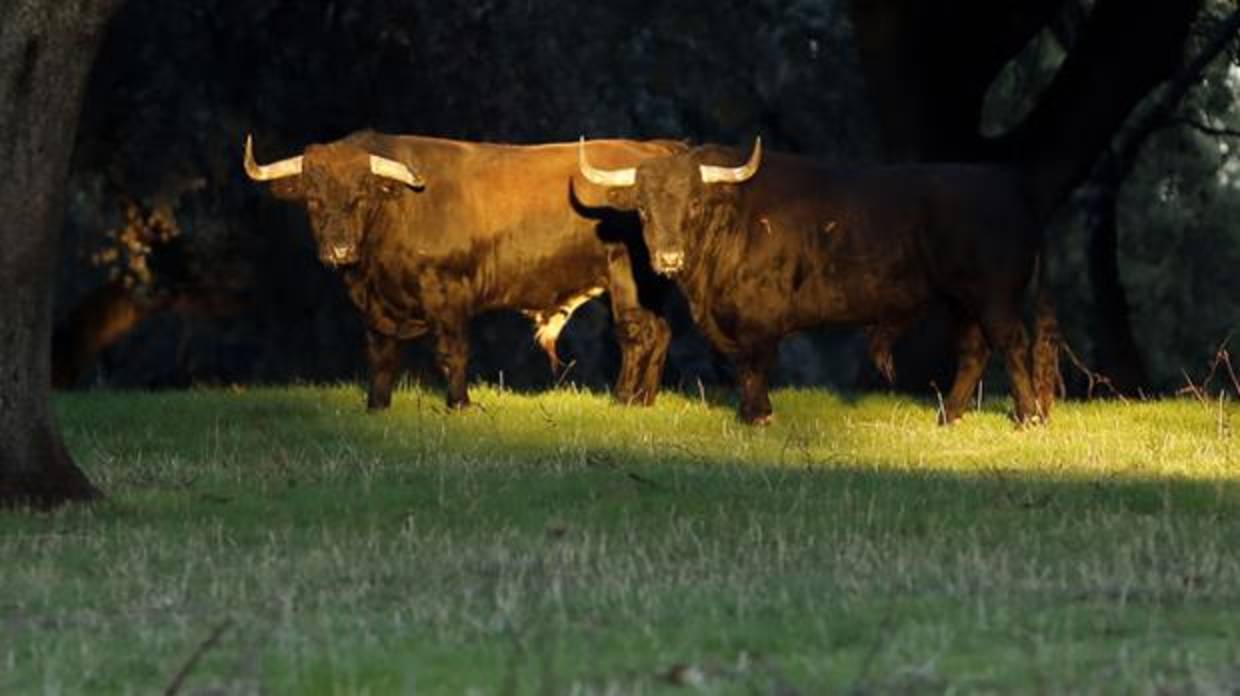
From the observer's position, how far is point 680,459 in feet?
59.3

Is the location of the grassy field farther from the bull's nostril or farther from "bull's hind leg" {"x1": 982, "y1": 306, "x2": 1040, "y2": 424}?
the bull's nostril

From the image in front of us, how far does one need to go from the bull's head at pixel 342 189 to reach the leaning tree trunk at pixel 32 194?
19.5ft

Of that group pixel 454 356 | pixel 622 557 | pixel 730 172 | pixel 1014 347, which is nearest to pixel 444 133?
pixel 454 356

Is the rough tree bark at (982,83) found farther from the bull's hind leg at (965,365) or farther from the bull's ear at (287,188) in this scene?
the bull's ear at (287,188)

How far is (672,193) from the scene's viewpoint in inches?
845

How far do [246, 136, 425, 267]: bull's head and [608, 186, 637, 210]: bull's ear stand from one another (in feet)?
4.84

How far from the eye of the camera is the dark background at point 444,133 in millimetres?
27734

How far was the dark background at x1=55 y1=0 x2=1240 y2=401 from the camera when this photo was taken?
2773cm

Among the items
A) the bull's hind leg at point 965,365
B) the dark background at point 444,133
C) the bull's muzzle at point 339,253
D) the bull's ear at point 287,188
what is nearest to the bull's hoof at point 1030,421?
the bull's hind leg at point 965,365

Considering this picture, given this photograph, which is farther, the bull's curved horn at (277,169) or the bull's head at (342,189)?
the bull's curved horn at (277,169)

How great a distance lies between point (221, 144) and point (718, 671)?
64.4 ft

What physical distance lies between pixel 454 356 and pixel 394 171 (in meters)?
1.44

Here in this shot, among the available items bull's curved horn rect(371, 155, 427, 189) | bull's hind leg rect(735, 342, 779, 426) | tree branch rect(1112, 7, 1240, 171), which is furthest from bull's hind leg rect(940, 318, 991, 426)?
tree branch rect(1112, 7, 1240, 171)

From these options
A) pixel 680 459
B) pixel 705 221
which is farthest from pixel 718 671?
pixel 705 221
